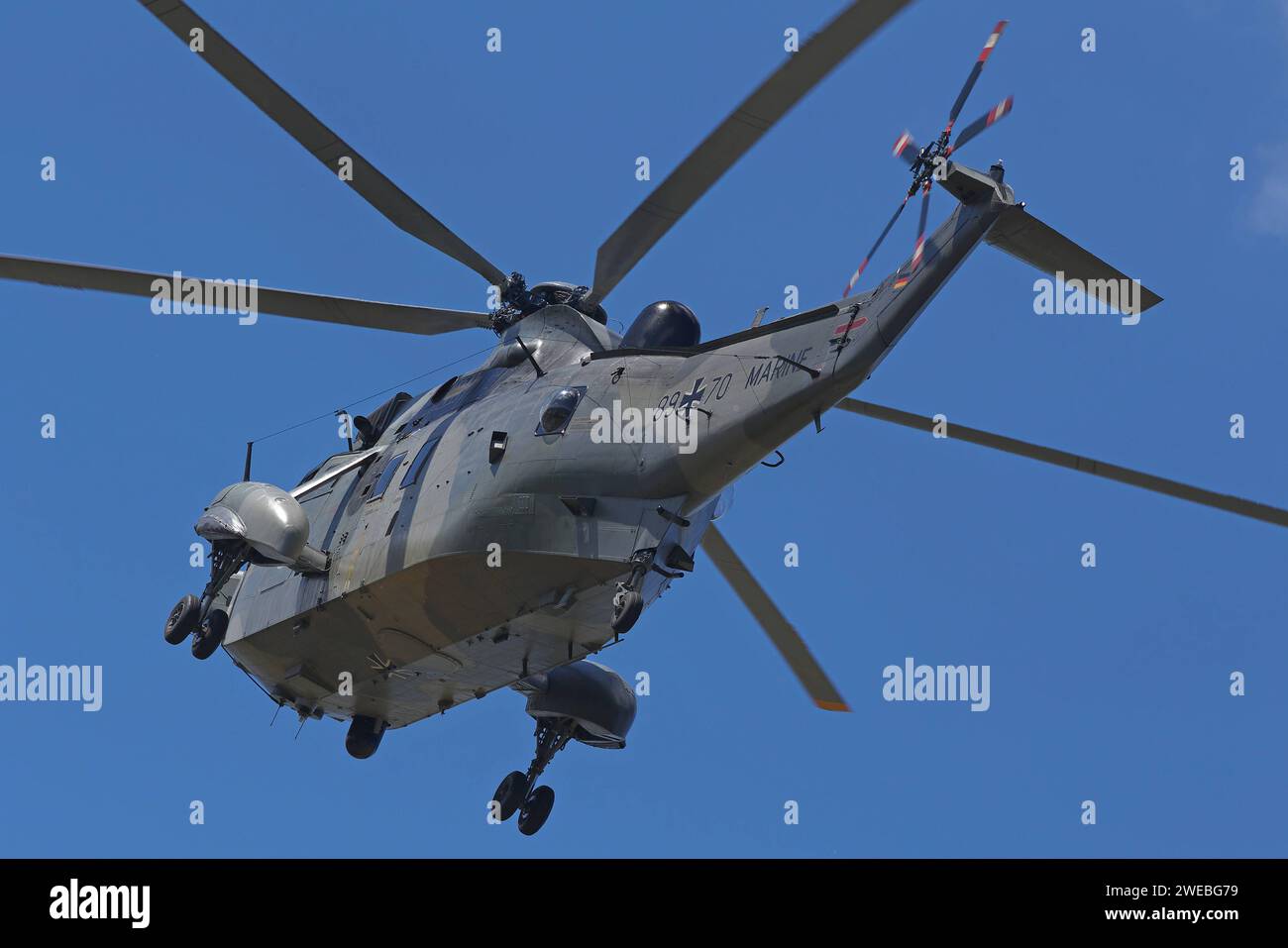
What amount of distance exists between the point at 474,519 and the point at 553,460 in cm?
124

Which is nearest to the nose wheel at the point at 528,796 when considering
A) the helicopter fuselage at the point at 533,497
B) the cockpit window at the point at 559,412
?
the helicopter fuselage at the point at 533,497

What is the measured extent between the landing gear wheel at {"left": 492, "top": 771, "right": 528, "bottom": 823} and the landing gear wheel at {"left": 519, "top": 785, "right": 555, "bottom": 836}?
0.12 m

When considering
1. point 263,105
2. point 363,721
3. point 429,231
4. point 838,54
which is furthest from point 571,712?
point 838,54

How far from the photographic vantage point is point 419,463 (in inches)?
963

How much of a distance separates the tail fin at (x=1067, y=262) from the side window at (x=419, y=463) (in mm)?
8041

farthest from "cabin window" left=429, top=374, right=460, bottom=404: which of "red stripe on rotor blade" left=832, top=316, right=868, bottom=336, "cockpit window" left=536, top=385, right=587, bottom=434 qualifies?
"red stripe on rotor blade" left=832, top=316, right=868, bottom=336

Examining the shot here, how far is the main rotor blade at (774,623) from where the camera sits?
2634 centimetres

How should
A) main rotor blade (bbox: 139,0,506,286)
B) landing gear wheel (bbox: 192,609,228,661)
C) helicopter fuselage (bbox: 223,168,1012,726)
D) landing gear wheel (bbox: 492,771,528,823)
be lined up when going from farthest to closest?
landing gear wheel (bbox: 492,771,528,823), landing gear wheel (bbox: 192,609,228,661), main rotor blade (bbox: 139,0,506,286), helicopter fuselage (bbox: 223,168,1012,726)

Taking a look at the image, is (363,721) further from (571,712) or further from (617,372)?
(617,372)

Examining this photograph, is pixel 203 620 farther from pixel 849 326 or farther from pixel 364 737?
pixel 849 326

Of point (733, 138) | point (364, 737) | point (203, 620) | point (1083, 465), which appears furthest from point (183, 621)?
point (1083, 465)

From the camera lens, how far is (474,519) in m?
22.4

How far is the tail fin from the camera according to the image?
20875 millimetres

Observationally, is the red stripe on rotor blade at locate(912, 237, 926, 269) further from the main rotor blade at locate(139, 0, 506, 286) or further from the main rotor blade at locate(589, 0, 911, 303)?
the main rotor blade at locate(139, 0, 506, 286)
